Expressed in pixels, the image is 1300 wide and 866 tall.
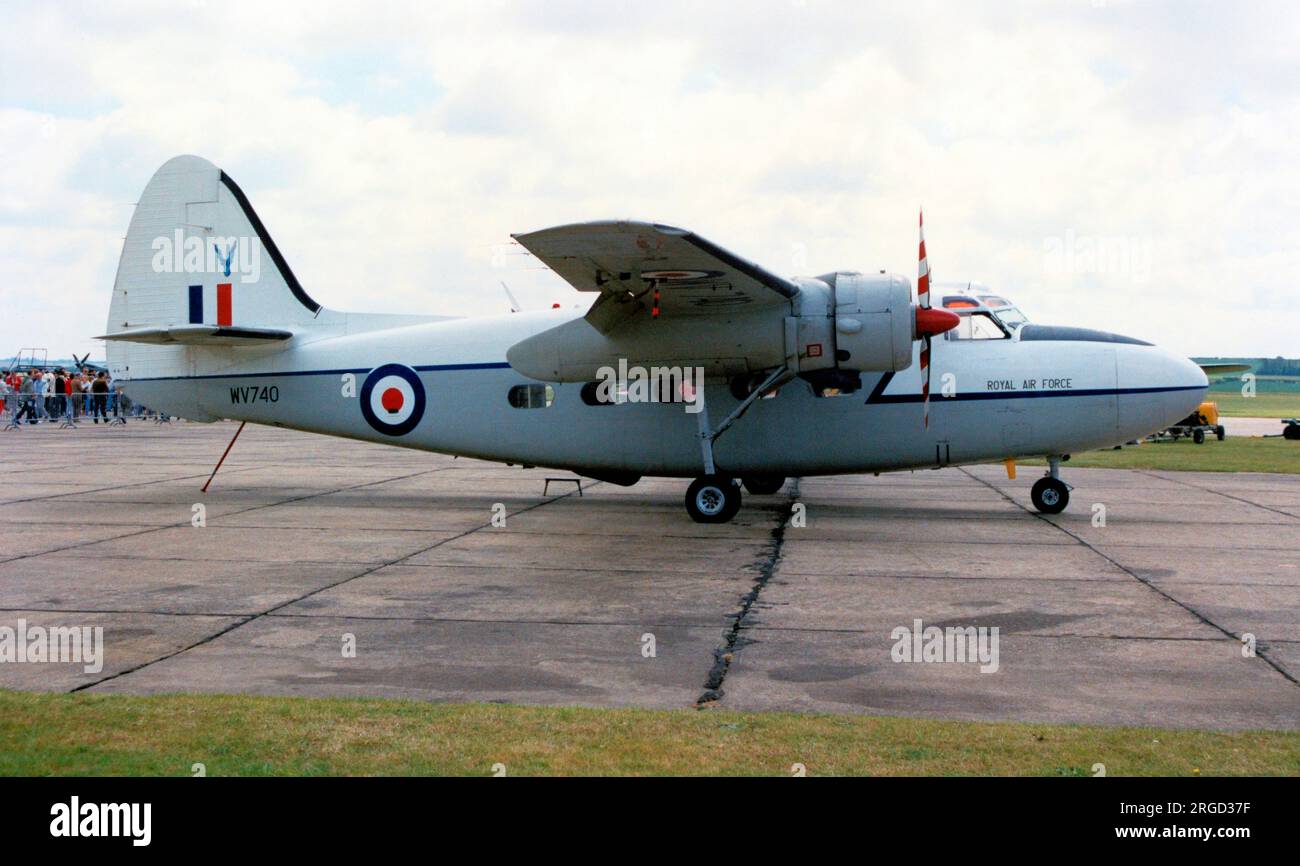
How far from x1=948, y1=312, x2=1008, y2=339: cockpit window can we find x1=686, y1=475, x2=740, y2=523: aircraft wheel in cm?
375

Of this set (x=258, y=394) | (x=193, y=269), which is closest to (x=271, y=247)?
(x=193, y=269)

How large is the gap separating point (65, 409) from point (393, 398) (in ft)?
120

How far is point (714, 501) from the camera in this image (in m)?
14.9

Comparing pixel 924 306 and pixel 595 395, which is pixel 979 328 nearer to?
pixel 924 306

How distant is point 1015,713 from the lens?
21.6 feet

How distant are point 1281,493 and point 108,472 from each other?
71.7 ft

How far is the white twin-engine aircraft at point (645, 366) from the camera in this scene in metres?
14.1

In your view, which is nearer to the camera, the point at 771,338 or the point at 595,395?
the point at 771,338

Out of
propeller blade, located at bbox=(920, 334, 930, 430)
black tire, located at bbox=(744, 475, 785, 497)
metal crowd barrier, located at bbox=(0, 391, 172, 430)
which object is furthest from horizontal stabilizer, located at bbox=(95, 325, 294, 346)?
metal crowd barrier, located at bbox=(0, 391, 172, 430)

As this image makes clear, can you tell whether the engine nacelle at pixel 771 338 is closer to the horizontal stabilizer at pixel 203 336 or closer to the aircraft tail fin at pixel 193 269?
the horizontal stabilizer at pixel 203 336

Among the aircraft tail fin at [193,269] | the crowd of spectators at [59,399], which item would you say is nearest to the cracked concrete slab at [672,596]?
the aircraft tail fin at [193,269]
